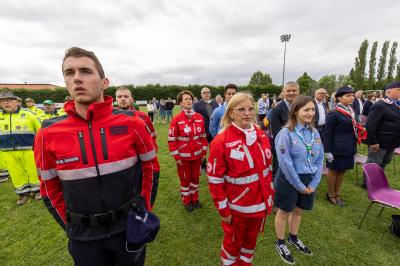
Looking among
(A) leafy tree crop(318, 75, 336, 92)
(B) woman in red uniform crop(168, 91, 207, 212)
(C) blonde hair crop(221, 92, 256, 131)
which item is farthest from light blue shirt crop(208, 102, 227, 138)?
(A) leafy tree crop(318, 75, 336, 92)

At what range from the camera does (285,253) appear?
305cm

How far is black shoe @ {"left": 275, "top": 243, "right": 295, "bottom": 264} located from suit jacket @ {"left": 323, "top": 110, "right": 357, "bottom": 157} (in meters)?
2.26

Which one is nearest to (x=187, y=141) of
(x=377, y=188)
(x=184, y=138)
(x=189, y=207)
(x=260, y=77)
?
(x=184, y=138)

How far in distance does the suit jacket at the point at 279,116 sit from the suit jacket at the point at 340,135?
1.10 meters

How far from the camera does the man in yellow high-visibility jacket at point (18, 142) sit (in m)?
4.65

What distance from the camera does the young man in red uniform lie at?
157 centimetres

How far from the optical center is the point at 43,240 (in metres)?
3.62

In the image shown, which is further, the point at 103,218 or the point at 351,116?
the point at 351,116

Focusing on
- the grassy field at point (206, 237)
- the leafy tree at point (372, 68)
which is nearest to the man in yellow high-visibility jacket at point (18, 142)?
the grassy field at point (206, 237)

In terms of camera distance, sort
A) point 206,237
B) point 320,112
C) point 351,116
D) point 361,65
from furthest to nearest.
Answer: point 361,65 → point 320,112 → point 351,116 → point 206,237

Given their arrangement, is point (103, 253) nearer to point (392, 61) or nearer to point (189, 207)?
point (189, 207)

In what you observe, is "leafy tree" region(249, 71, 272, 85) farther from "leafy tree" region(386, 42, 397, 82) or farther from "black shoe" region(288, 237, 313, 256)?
"black shoe" region(288, 237, 313, 256)

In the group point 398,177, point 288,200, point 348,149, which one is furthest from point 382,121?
point 288,200

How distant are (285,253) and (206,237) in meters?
1.27
